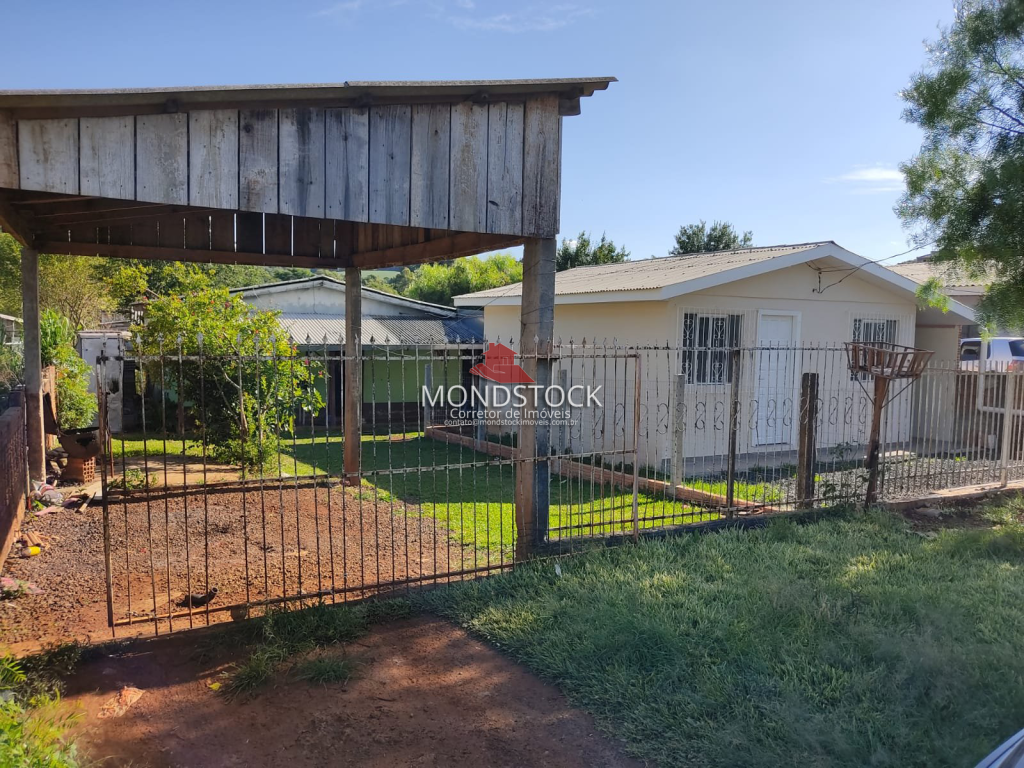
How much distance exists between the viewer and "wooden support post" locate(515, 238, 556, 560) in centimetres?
559

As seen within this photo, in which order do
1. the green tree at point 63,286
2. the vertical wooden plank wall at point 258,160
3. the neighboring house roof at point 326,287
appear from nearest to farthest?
1. the vertical wooden plank wall at point 258,160
2. the neighboring house roof at point 326,287
3. the green tree at point 63,286

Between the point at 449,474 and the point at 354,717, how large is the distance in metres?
6.09

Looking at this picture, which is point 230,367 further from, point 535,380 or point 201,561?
point 535,380

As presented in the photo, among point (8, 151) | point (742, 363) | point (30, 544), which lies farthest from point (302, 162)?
point (742, 363)

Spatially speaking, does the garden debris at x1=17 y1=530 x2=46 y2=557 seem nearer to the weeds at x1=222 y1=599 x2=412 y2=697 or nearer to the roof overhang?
the weeds at x1=222 y1=599 x2=412 y2=697

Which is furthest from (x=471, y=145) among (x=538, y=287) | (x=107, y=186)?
(x=107, y=186)

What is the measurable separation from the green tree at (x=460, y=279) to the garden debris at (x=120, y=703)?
105 feet

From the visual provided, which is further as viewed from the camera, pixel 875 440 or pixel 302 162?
pixel 875 440

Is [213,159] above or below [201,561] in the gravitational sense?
above

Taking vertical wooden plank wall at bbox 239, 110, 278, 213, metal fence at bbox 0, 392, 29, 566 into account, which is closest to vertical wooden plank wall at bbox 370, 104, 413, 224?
vertical wooden plank wall at bbox 239, 110, 278, 213

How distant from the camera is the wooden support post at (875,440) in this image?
25.4 feet

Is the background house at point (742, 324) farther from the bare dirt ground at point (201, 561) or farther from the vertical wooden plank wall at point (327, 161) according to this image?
the vertical wooden plank wall at point (327, 161)

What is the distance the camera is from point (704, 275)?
10.3 m

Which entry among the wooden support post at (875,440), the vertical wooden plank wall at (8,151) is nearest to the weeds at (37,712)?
the vertical wooden plank wall at (8,151)
